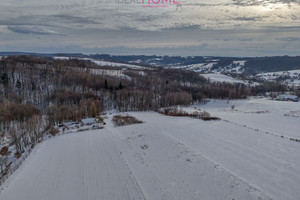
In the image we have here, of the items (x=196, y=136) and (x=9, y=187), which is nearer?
(x=9, y=187)

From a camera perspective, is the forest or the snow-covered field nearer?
the snow-covered field

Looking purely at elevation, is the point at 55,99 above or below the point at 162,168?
below

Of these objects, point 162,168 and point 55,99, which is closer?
point 162,168

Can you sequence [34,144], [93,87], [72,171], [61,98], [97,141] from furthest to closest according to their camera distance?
[93,87] → [61,98] → [34,144] → [97,141] → [72,171]

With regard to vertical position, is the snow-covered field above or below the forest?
above

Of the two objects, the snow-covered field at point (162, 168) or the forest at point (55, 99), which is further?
the forest at point (55, 99)

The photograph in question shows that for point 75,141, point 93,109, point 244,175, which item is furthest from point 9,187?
point 93,109

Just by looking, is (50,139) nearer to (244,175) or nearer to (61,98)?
(244,175)

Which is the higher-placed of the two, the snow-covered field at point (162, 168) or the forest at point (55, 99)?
the snow-covered field at point (162, 168)
